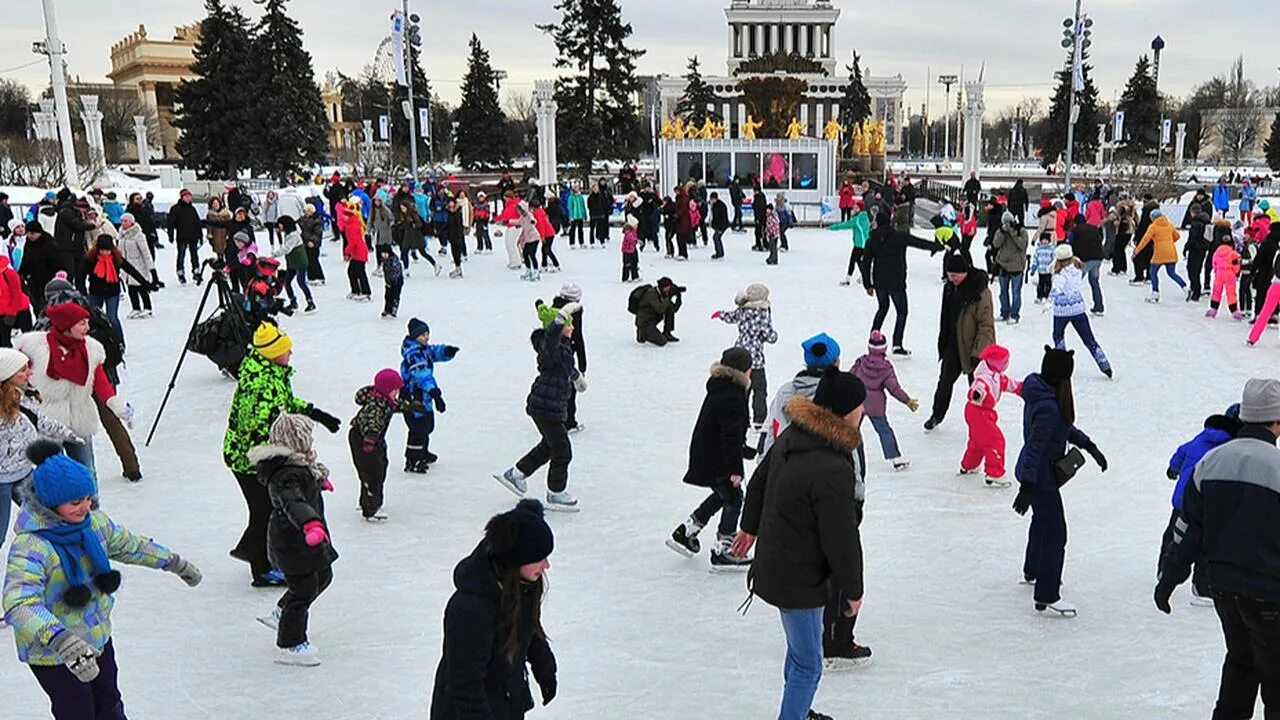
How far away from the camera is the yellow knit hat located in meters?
5.32

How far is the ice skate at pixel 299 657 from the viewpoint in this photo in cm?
445

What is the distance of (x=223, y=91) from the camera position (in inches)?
1727

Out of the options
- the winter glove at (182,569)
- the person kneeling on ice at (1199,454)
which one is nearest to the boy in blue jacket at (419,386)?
the winter glove at (182,569)

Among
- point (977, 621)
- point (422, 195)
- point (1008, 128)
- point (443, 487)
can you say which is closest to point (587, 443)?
point (443, 487)

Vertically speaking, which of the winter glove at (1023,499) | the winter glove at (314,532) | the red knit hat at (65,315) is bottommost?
the winter glove at (1023,499)

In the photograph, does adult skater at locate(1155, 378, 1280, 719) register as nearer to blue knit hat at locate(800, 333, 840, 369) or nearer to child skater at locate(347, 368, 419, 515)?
blue knit hat at locate(800, 333, 840, 369)

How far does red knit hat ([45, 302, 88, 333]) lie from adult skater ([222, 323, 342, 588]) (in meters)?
1.09

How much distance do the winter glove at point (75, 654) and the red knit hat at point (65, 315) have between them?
10.1ft

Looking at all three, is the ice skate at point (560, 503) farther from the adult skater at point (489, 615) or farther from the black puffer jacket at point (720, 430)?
the adult skater at point (489, 615)

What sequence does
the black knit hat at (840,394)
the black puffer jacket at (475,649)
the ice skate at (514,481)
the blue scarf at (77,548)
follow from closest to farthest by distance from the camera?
the black puffer jacket at (475,649)
the blue scarf at (77,548)
the black knit hat at (840,394)
the ice skate at (514,481)

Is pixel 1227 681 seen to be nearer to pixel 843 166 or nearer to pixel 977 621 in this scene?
pixel 977 621

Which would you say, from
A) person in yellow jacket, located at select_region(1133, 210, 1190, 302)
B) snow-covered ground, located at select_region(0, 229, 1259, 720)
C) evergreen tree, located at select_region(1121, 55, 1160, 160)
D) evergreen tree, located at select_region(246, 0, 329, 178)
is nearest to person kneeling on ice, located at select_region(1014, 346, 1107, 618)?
snow-covered ground, located at select_region(0, 229, 1259, 720)

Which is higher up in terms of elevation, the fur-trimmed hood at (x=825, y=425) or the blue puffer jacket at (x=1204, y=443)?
the fur-trimmed hood at (x=825, y=425)

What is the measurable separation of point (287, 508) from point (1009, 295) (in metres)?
10.4
